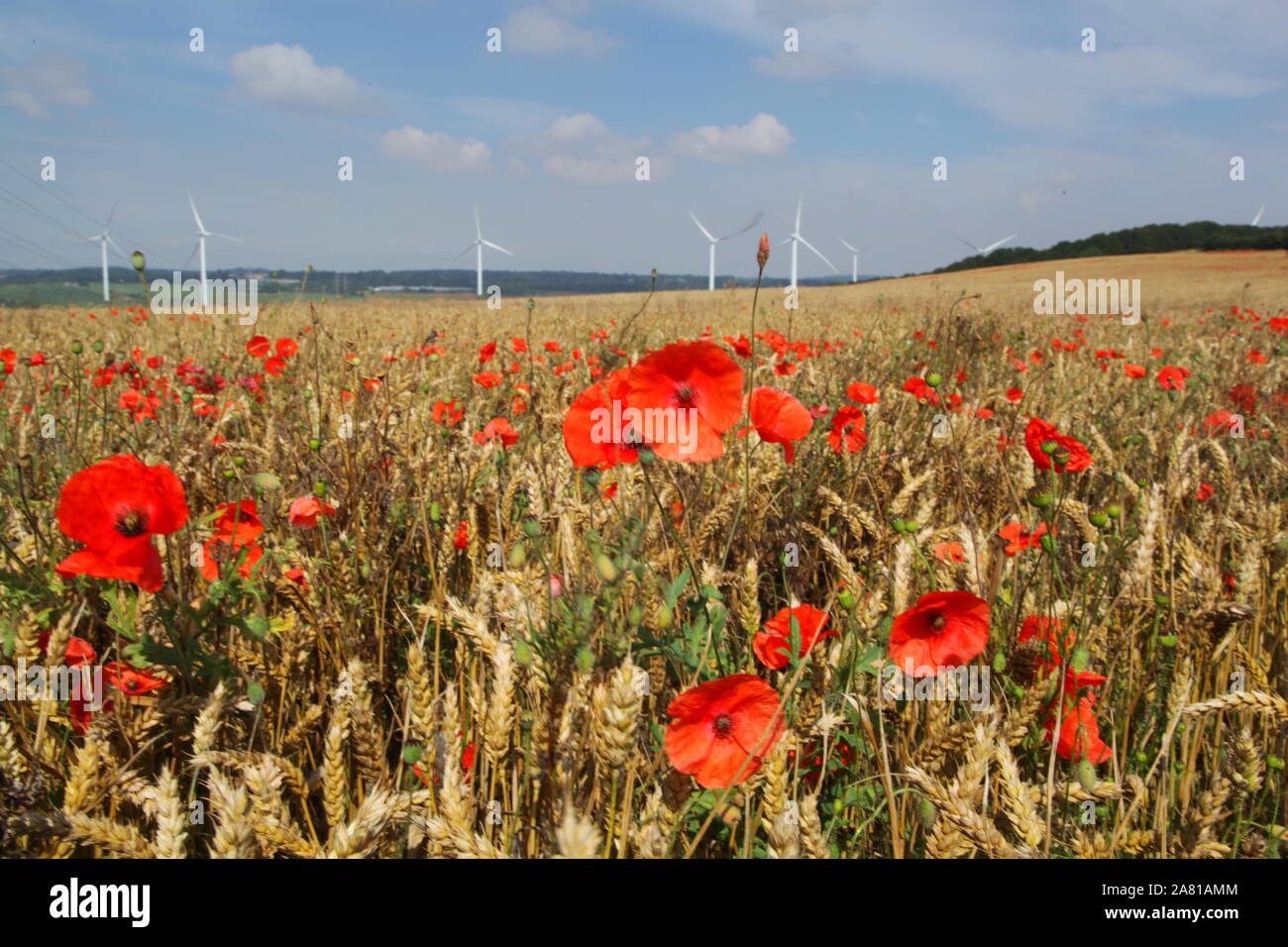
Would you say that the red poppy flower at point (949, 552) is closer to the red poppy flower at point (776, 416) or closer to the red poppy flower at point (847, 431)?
the red poppy flower at point (776, 416)

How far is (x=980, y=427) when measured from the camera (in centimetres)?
298

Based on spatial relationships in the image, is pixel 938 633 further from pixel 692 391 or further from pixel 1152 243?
pixel 1152 243

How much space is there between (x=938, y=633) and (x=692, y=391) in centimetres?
61

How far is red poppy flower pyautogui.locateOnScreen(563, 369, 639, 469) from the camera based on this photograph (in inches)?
54.1

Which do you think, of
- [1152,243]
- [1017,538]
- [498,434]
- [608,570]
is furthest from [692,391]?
[1152,243]

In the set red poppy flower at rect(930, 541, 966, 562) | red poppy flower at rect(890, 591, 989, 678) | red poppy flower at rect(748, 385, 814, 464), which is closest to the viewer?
red poppy flower at rect(890, 591, 989, 678)

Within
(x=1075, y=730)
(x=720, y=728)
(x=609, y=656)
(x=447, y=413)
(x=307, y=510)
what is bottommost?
(x=1075, y=730)

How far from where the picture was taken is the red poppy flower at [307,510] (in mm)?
1891

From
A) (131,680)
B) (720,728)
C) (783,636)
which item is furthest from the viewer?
(783,636)

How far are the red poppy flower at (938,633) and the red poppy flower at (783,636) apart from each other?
15cm

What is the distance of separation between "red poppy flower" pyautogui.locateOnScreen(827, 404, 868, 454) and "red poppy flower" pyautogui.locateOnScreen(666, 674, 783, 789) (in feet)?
4.64

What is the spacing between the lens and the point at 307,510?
1.89 metres

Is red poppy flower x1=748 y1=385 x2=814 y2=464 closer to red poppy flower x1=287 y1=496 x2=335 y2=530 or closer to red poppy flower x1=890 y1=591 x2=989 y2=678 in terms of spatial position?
red poppy flower x1=890 y1=591 x2=989 y2=678

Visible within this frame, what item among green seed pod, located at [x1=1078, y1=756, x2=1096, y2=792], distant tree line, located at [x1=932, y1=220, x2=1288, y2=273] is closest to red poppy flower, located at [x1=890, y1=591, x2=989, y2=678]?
green seed pod, located at [x1=1078, y1=756, x2=1096, y2=792]
